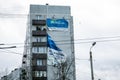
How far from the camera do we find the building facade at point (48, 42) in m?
82.8

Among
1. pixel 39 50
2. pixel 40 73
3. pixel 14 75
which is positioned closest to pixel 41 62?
pixel 40 73

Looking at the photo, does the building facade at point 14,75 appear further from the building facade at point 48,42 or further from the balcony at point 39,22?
the balcony at point 39,22

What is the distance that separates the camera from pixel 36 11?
85.8 m

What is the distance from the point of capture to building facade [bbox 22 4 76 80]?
8275 cm

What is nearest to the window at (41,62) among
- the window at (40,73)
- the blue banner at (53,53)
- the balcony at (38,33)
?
the blue banner at (53,53)

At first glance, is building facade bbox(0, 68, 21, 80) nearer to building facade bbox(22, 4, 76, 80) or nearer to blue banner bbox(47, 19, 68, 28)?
building facade bbox(22, 4, 76, 80)

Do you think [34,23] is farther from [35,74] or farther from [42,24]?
[35,74]

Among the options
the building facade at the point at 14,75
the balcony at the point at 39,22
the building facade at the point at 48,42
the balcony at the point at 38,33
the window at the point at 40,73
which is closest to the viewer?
the window at the point at 40,73

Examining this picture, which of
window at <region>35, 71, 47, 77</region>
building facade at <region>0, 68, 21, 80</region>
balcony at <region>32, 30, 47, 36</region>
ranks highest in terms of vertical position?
balcony at <region>32, 30, 47, 36</region>

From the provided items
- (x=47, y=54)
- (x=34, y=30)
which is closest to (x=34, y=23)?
(x=34, y=30)

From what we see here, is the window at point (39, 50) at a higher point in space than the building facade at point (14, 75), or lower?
higher

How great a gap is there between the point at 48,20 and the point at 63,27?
15.3ft

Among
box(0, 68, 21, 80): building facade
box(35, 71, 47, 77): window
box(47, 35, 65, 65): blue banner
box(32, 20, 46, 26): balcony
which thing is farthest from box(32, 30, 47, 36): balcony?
box(0, 68, 21, 80): building facade

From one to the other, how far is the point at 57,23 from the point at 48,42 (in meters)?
5.73
